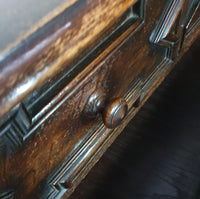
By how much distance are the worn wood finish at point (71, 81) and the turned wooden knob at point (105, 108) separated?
17 millimetres

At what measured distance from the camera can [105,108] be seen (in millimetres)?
614

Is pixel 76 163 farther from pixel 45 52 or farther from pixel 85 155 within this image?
pixel 45 52

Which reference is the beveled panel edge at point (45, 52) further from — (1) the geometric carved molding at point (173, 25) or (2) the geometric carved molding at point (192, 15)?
(2) the geometric carved molding at point (192, 15)

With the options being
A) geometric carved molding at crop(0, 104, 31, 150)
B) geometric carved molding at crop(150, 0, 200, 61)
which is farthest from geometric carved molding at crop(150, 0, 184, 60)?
Result: geometric carved molding at crop(0, 104, 31, 150)

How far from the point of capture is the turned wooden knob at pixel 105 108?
0.61 metres

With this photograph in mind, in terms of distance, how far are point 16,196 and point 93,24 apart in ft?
1.14

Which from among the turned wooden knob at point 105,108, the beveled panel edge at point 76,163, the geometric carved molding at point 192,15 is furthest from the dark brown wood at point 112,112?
the geometric carved molding at point 192,15

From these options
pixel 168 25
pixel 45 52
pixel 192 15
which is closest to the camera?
pixel 45 52

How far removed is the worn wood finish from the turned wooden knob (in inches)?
0.7

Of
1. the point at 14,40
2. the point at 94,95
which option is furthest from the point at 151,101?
the point at 14,40

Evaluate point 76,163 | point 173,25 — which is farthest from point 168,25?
point 76,163

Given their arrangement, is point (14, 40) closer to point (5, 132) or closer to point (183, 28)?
point (5, 132)

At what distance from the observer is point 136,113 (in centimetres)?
94

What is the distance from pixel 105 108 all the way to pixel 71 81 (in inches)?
5.7
